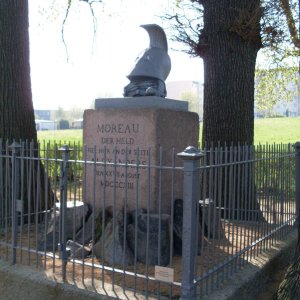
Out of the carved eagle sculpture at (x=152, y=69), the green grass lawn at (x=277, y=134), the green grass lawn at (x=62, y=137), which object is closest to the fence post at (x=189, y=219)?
the carved eagle sculpture at (x=152, y=69)

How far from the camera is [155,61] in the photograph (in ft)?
19.3

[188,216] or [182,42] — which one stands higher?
[182,42]

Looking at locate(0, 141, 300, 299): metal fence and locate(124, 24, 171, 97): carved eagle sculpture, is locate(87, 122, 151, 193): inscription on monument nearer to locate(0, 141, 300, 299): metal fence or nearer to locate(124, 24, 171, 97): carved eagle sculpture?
locate(0, 141, 300, 299): metal fence

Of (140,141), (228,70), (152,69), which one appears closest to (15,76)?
(152,69)

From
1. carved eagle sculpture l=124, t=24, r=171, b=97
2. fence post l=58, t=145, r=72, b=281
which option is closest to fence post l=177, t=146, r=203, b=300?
fence post l=58, t=145, r=72, b=281

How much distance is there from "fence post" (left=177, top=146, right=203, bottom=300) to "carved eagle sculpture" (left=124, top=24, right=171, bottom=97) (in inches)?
85.9

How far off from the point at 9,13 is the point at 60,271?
4.52 meters

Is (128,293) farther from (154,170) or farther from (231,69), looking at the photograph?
(231,69)

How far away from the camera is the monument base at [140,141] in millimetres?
5285

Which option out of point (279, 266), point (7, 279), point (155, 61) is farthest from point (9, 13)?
point (279, 266)

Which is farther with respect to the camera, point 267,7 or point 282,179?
point 267,7

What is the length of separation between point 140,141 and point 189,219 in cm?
203

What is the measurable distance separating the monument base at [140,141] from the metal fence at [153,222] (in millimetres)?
20

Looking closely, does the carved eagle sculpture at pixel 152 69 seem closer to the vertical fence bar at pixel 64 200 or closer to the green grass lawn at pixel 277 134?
the vertical fence bar at pixel 64 200
